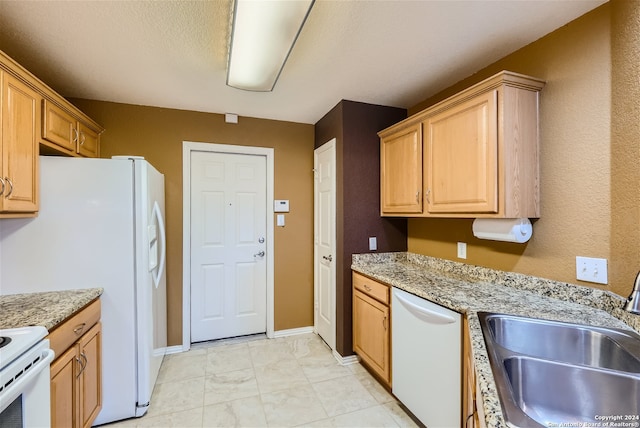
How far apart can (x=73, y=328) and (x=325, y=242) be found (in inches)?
76.4

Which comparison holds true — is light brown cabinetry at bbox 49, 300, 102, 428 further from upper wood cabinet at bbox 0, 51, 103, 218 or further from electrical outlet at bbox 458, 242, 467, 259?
electrical outlet at bbox 458, 242, 467, 259

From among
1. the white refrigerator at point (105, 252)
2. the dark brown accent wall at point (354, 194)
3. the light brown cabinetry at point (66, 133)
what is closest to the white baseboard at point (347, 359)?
the dark brown accent wall at point (354, 194)

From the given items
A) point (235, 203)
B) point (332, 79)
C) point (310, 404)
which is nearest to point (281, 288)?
point (235, 203)

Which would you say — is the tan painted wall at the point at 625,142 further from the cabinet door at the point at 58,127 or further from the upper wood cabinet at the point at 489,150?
the cabinet door at the point at 58,127

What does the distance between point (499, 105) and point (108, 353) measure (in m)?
2.75

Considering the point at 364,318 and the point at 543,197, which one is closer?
the point at 543,197

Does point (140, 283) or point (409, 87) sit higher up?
point (409, 87)

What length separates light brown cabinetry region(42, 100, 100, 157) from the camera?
1771mm

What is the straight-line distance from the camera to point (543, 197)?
160cm

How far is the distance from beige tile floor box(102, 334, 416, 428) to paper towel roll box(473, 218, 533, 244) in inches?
50.6

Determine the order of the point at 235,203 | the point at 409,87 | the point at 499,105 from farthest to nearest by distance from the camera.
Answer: the point at 235,203 < the point at 409,87 < the point at 499,105

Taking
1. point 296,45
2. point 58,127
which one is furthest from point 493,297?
point 58,127

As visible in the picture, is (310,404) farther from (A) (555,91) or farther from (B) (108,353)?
(A) (555,91)

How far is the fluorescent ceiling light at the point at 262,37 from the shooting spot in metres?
1.26
